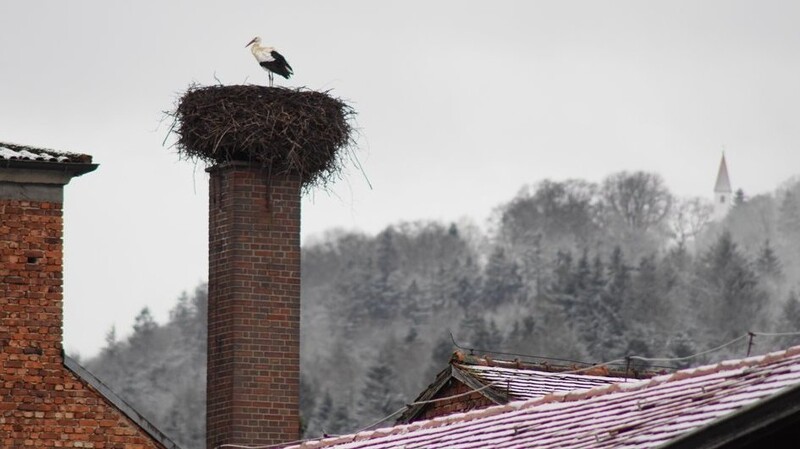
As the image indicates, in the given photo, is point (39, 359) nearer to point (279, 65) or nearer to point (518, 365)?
point (518, 365)

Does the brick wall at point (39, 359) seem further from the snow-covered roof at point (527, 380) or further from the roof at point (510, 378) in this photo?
the snow-covered roof at point (527, 380)

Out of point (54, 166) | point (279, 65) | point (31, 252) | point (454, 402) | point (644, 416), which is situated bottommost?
point (454, 402)

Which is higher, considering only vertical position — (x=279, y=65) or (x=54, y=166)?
(x=279, y=65)

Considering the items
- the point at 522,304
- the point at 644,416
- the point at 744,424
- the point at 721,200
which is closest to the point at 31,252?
the point at 644,416

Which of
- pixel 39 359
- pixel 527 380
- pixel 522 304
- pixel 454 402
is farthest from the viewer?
pixel 522 304

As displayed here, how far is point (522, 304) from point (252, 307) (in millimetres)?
111363

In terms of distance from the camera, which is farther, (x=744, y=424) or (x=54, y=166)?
(x=54, y=166)

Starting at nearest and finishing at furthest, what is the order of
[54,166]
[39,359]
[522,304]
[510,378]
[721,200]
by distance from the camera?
[39,359] → [54,166] → [510,378] → [522,304] → [721,200]

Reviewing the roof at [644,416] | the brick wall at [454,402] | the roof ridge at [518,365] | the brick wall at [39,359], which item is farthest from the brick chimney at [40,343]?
the roof at [644,416]

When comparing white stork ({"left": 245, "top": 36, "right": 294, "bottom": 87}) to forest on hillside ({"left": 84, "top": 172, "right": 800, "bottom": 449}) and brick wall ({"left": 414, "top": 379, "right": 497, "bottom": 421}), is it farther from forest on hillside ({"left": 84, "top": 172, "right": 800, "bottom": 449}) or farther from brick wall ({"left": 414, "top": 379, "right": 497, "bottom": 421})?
forest on hillside ({"left": 84, "top": 172, "right": 800, "bottom": 449})

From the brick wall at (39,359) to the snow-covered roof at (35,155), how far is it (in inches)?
15.2

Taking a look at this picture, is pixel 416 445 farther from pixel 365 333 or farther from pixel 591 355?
pixel 365 333

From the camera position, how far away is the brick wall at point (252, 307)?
82.9ft

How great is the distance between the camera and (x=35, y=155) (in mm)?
22875
